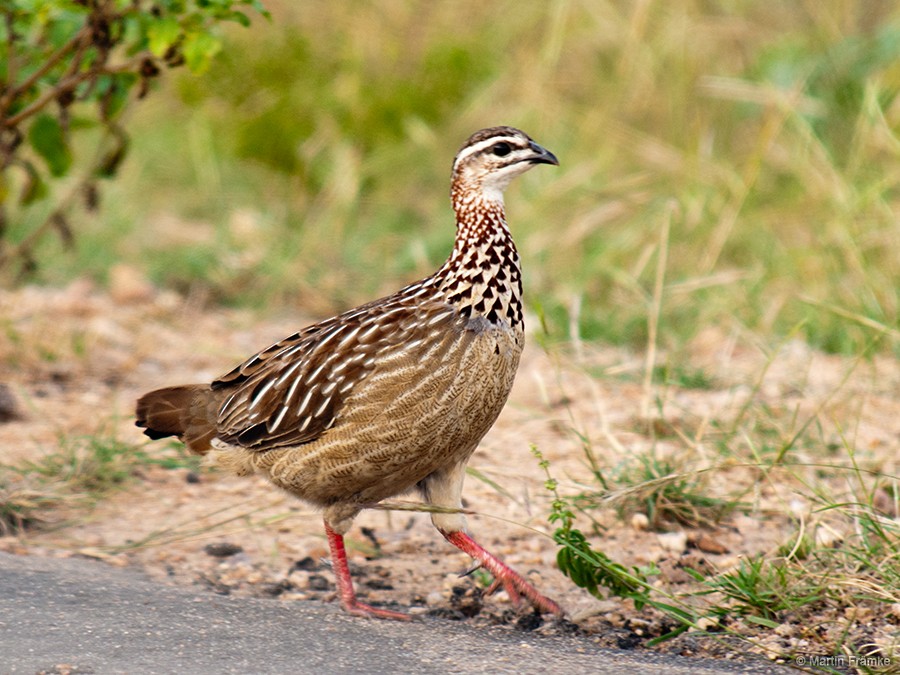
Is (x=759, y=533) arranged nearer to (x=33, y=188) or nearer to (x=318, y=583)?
(x=318, y=583)

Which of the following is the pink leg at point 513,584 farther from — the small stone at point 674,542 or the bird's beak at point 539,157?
the bird's beak at point 539,157

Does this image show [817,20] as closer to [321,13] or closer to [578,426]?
[321,13]

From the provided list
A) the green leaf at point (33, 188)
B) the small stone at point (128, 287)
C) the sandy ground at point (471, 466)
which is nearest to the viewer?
the sandy ground at point (471, 466)

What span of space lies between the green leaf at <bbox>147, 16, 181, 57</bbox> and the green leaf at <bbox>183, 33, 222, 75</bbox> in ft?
0.23

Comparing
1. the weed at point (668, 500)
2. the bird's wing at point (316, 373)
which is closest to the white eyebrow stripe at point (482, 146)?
the bird's wing at point (316, 373)

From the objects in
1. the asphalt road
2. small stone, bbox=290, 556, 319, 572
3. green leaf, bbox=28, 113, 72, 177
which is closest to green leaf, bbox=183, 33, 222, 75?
green leaf, bbox=28, 113, 72, 177

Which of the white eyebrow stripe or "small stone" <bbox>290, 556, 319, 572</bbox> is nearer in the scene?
the white eyebrow stripe

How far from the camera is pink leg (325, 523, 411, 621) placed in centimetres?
428

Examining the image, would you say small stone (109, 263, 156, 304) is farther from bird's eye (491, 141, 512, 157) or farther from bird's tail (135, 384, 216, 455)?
bird's eye (491, 141, 512, 157)

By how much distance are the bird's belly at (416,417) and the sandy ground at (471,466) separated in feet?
1.09

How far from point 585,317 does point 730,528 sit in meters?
2.57

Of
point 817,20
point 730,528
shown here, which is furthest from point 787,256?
point 730,528

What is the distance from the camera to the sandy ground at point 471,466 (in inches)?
186

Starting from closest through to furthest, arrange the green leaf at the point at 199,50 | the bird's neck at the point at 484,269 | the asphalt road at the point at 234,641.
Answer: the asphalt road at the point at 234,641, the bird's neck at the point at 484,269, the green leaf at the point at 199,50
